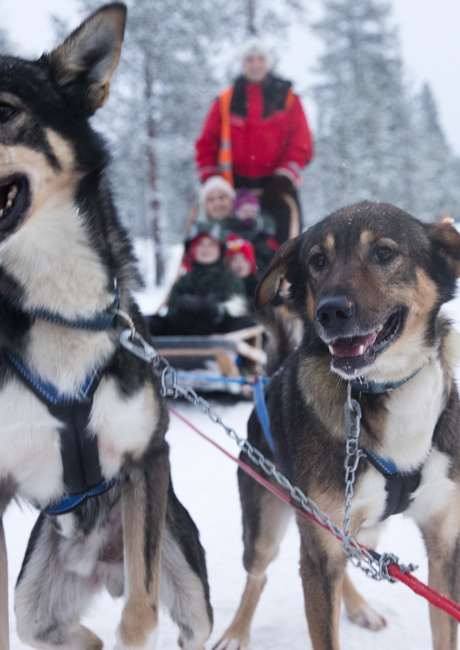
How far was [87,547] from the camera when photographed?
6.73ft

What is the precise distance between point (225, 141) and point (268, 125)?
1.58ft

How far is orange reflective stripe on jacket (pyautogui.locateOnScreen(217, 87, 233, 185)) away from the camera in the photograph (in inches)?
250

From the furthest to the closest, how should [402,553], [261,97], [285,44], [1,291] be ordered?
[285,44], [261,97], [402,553], [1,291]

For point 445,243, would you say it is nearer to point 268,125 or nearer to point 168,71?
point 268,125

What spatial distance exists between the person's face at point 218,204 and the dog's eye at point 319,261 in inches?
168

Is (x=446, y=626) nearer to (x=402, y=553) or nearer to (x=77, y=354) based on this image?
(x=402, y=553)

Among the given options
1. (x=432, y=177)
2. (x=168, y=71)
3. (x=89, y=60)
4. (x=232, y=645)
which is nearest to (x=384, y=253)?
(x=89, y=60)

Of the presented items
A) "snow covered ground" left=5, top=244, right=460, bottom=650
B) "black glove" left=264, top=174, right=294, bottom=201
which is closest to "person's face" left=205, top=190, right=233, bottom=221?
"black glove" left=264, top=174, right=294, bottom=201

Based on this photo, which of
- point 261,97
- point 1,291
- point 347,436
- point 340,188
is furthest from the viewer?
point 340,188

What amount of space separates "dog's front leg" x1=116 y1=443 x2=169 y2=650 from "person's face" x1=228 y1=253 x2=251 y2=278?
446cm

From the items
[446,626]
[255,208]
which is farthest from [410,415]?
[255,208]

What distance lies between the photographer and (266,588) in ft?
9.28

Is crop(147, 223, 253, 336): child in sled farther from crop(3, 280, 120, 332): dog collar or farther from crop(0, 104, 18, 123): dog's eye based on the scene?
crop(0, 104, 18, 123): dog's eye

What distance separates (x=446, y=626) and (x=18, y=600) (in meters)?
1.42
